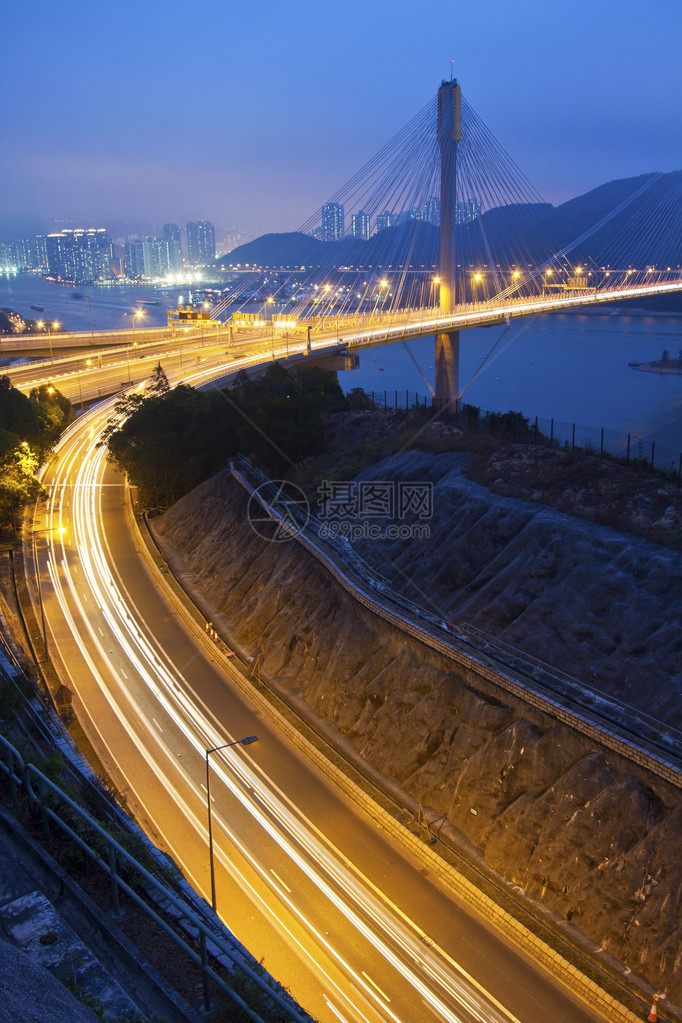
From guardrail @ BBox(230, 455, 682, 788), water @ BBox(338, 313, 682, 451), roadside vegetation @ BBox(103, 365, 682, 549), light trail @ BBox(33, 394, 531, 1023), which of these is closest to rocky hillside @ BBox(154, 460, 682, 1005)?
guardrail @ BBox(230, 455, 682, 788)

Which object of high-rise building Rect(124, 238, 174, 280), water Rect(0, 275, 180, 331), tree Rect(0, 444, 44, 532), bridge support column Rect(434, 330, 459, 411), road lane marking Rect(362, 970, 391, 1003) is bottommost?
road lane marking Rect(362, 970, 391, 1003)

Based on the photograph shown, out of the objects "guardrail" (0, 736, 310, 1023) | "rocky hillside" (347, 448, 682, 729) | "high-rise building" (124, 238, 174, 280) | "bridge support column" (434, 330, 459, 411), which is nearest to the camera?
"guardrail" (0, 736, 310, 1023)

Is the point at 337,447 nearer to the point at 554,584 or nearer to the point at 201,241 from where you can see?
the point at 554,584

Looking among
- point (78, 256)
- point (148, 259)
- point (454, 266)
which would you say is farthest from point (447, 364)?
point (78, 256)

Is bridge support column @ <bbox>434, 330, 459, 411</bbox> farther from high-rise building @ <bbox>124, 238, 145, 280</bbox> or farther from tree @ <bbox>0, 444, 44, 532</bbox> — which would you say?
high-rise building @ <bbox>124, 238, 145, 280</bbox>

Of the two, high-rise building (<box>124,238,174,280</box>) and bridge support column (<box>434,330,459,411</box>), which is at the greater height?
high-rise building (<box>124,238,174,280</box>)

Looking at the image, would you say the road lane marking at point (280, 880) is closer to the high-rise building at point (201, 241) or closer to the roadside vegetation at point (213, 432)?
the roadside vegetation at point (213, 432)
